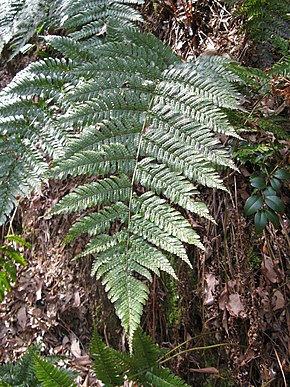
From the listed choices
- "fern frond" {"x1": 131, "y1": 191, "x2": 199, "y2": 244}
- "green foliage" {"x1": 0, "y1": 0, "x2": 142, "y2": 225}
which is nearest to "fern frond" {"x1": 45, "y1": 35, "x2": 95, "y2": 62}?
"green foliage" {"x1": 0, "y1": 0, "x2": 142, "y2": 225}

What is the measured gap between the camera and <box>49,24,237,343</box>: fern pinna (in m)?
1.42

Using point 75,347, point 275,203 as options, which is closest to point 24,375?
point 75,347

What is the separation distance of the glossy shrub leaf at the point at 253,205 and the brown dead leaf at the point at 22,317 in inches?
67.6

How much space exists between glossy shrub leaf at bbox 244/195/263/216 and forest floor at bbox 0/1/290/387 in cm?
15

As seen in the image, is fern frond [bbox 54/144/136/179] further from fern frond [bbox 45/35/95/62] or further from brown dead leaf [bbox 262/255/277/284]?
brown dead leaf [bbox 262/255/277/284]

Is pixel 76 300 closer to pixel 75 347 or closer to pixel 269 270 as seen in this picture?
pixel 75 347

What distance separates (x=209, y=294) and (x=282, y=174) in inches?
24.0

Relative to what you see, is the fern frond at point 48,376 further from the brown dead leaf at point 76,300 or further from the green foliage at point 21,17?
the green foliage at point 21,17

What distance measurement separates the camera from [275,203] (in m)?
1.81

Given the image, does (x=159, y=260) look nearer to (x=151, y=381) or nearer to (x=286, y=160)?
(x=151, y=381)

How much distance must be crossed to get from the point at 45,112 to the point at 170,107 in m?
0.56

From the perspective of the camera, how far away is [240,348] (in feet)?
6.26

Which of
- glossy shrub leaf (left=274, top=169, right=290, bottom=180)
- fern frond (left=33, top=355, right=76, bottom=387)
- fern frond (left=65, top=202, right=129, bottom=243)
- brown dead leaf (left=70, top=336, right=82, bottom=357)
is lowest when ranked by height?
brown dead leaf (left=70, top=336, right=82, bottom=357)

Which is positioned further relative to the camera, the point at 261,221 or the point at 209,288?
the point at 209,288
